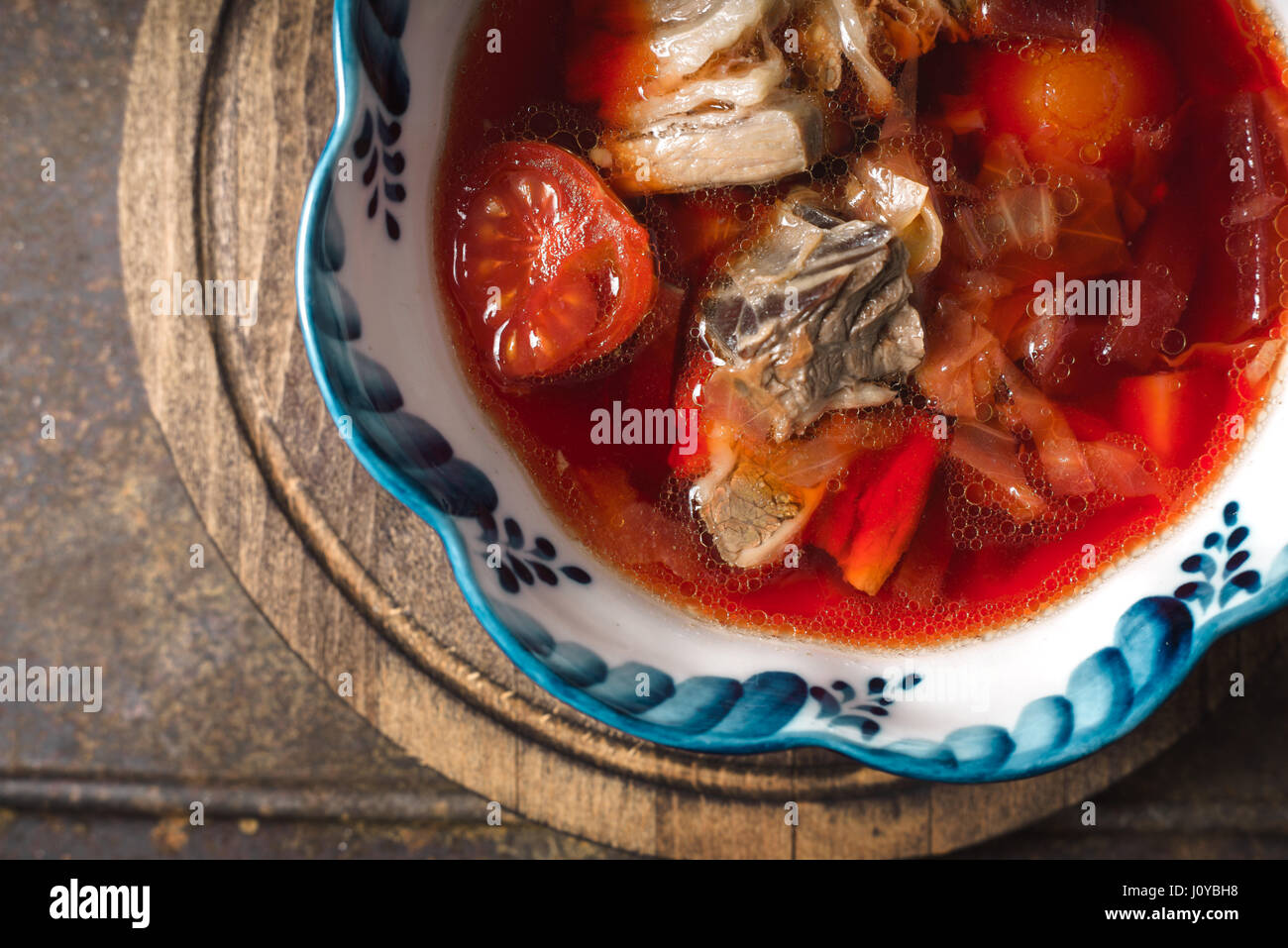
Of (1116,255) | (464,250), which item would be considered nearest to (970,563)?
(1116,255)

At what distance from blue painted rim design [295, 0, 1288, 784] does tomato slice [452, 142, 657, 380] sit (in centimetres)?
12

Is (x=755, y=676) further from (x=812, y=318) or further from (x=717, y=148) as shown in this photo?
(x=717, y=148)

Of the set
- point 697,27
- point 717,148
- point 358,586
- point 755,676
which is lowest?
point 755,676

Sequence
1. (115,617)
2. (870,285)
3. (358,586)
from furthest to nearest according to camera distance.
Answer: (115,617), (358,586), (870,285)

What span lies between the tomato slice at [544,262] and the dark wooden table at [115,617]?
55cm

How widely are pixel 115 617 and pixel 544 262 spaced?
0.85m

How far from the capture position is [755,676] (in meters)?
1.03

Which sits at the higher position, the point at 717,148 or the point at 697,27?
the point at 697,27

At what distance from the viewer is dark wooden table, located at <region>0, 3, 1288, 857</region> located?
1.29 metres

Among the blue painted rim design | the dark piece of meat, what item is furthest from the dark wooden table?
the dark piece of meat

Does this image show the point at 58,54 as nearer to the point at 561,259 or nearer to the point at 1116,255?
the point at 561,259

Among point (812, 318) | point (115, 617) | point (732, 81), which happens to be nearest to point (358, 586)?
point (115, 617)

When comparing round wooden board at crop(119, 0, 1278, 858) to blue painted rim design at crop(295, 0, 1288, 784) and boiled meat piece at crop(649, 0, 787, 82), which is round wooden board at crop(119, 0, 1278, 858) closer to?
blue painted rim design at crop(295, 0, 1288, 784)

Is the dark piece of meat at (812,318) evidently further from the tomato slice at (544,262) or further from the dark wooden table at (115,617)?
the dark wooden table at (115,617)
